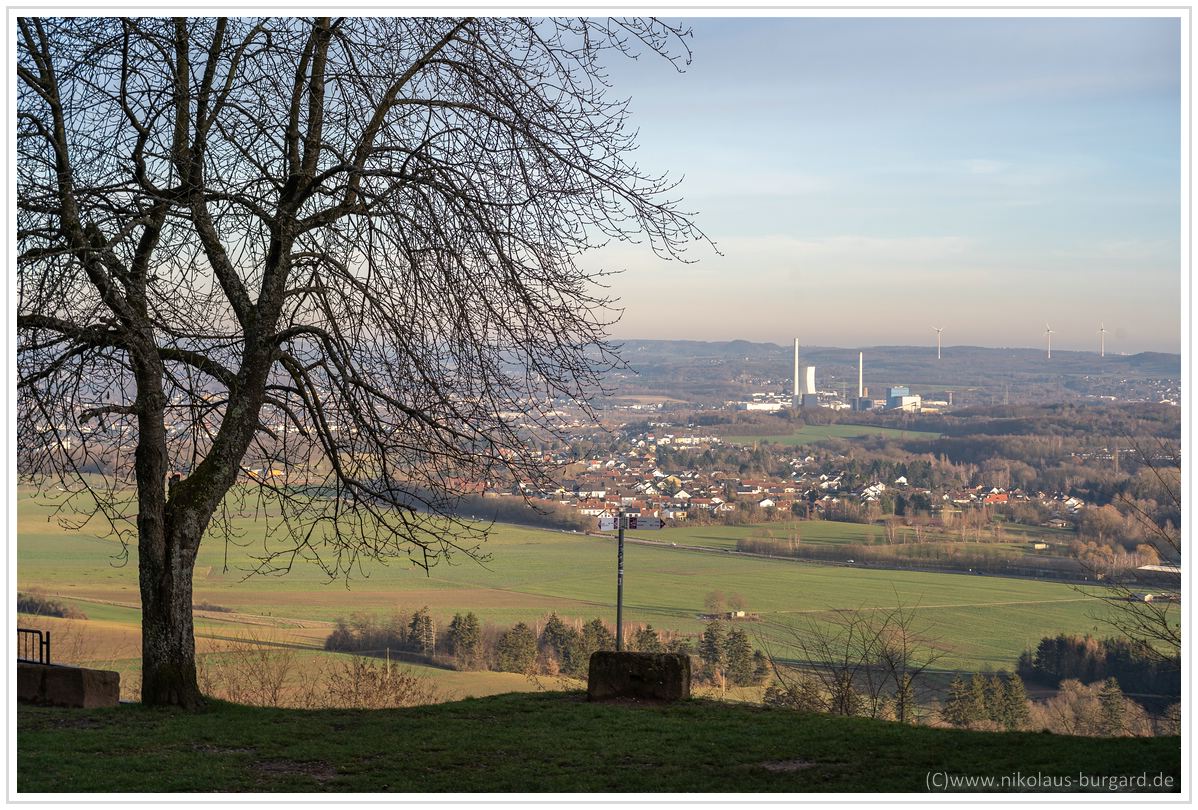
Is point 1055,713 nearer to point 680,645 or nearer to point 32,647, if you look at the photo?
point 680,645

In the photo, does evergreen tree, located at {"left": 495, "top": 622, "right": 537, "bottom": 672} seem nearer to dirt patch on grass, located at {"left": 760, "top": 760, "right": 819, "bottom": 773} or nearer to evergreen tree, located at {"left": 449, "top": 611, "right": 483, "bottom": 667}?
evergreen tree, located at {"left": 449, "top": 611, "right": 483, "bottom": 667}

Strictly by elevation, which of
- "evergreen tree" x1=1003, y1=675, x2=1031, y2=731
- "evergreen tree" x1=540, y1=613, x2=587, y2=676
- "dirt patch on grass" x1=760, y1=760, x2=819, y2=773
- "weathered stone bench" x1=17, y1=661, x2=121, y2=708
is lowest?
"evergreen tree" x1=540, y1=613, x2=587, y2=676

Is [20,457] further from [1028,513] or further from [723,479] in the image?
[1028,513]

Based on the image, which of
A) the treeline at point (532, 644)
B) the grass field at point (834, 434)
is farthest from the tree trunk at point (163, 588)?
the grass field at point (834, 434)

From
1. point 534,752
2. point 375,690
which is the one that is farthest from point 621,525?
point 375,690

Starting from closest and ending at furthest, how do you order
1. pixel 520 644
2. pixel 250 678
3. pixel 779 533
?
pixel 250 678 < pixel 520 644 < pixel 779 533

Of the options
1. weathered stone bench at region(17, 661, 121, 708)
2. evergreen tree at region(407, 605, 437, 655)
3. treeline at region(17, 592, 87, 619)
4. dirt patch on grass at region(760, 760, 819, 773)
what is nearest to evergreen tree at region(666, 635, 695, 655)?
evergreen tree at region(407, 605, 437, 655)
